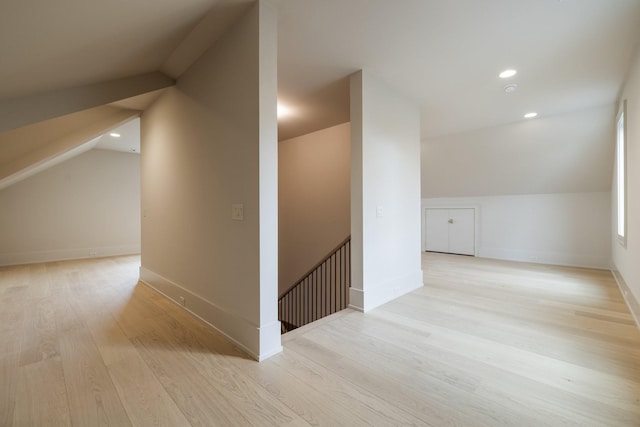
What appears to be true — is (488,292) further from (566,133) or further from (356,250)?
(566,133)

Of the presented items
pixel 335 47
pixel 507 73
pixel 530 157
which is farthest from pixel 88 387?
pixel 530 157

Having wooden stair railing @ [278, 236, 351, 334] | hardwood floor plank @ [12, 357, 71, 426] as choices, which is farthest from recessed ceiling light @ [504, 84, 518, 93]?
hardwood floor plank @ [12, 357, 71, 426]

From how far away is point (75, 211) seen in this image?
5.70 meters

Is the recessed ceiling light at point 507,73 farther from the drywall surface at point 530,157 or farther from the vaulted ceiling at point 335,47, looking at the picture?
the drywall surface at point 530,157

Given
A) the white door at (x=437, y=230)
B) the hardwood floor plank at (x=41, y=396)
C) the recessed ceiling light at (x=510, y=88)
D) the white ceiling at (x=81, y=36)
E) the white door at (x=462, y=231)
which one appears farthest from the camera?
the white door at (x=437, y=230)

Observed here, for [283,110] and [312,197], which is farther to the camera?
[312,197]

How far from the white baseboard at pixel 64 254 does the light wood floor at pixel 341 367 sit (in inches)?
113

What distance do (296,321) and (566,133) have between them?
5.46 meters

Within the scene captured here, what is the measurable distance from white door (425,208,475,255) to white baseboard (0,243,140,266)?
23.1 feet

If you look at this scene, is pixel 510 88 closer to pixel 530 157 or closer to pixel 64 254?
pixel 530 157

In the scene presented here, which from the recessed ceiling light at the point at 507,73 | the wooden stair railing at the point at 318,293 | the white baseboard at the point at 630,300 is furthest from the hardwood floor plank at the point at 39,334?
the white baseboard at the point at 630,300

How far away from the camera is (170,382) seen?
1591mm

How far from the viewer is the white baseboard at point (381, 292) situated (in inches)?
108

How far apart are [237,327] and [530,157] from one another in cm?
525
